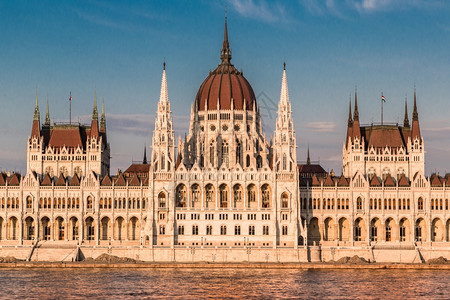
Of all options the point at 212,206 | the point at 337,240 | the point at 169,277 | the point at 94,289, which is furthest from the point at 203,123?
the point at 94,289

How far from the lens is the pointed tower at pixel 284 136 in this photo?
186125 millimetres

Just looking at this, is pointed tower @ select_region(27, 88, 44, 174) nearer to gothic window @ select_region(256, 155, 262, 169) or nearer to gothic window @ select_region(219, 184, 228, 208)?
gothic window @ select_region(219, 184, 228, 208)

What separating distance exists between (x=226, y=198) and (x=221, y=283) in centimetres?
3942

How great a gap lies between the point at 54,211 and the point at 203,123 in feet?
101

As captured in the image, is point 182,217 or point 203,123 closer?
point 182,217

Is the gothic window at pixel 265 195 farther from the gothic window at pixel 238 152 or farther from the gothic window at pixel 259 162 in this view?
the gothic window at pixel 238 152

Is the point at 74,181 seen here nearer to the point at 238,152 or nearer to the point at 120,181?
the point at 120,181

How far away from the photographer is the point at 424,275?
159 meters

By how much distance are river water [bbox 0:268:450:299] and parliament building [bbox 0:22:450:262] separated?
590 inches

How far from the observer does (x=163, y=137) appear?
188 meters

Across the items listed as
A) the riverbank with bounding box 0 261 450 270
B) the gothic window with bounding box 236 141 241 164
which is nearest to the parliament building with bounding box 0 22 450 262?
the gothic window with bounding box 236 141 241 164

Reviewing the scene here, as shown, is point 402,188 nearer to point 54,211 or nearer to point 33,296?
point 54,211

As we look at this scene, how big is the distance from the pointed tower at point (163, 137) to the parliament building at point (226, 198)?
0.68 feet

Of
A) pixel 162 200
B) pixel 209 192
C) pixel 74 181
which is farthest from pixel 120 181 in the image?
pixel 209 192
